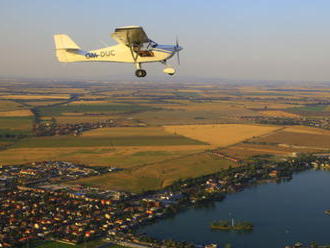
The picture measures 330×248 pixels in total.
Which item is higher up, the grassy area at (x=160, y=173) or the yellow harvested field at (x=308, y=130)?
the grassy area at (x=160, y=173)

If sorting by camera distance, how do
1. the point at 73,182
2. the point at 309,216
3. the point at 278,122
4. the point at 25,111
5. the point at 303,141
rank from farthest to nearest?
the point at 25,111 < the point at 278,122 < the point at 303,141 < the point at 73,182 < the point at 309,216

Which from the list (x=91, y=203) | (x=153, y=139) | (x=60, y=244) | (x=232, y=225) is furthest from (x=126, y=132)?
(x=60, y=244)

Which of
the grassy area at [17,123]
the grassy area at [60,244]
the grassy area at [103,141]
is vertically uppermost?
the grassy area at [17,123]

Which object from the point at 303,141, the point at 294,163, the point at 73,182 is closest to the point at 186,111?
the point at 303,141

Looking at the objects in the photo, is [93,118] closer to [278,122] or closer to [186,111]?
[186,111]

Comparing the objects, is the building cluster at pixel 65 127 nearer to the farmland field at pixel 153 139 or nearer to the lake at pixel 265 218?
the farmland field at pixel 153 139

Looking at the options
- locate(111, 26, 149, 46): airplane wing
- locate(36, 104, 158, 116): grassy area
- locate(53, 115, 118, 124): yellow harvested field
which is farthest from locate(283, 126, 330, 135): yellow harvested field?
locate(111, 26, 149, 46): airplane wing

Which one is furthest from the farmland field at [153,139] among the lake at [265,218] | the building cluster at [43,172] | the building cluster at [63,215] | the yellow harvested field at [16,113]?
the lake at [265,218]
